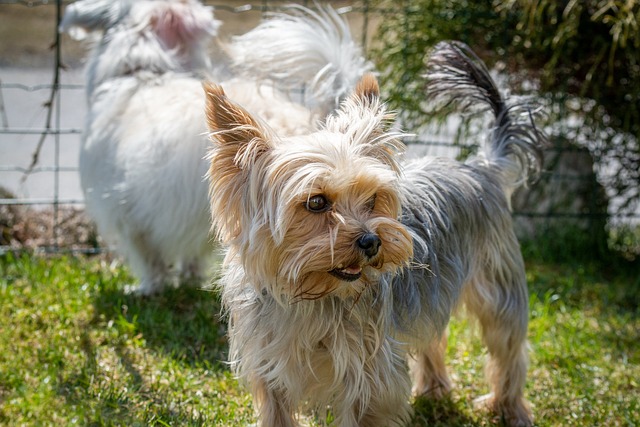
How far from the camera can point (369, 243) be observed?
2.51 meters

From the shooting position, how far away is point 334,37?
13.1 ft

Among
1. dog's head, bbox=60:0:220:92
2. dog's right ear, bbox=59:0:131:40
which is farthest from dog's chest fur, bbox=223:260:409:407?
dog's right ear, bbox=59:0:131:40

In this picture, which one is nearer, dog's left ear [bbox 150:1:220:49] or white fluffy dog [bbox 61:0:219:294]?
white fluffy dog [bbox 61:0:219:294]

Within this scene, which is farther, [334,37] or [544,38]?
[544,38]

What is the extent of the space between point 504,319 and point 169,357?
5.21 ft

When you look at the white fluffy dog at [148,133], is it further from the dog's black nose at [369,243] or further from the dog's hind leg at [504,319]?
the dog's black nose at [369,243]

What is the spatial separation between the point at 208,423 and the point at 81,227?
8.97 feet

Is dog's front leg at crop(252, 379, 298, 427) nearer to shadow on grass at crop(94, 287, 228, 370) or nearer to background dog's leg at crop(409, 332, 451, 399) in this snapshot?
shadow on grass at crop(94, 287, 228, 370)

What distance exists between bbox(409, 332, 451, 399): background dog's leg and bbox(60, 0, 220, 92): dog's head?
2264mm

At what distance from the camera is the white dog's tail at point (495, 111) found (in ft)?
11.7

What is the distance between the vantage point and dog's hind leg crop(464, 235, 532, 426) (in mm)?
3477

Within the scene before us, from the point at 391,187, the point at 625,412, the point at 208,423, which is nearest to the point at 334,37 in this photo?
the point at 391,187

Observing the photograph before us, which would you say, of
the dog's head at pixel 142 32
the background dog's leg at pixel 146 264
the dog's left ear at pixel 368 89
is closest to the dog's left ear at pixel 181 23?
the dog's head at pixel 142 32

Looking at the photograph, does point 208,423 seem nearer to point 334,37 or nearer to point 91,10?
point 334,37
